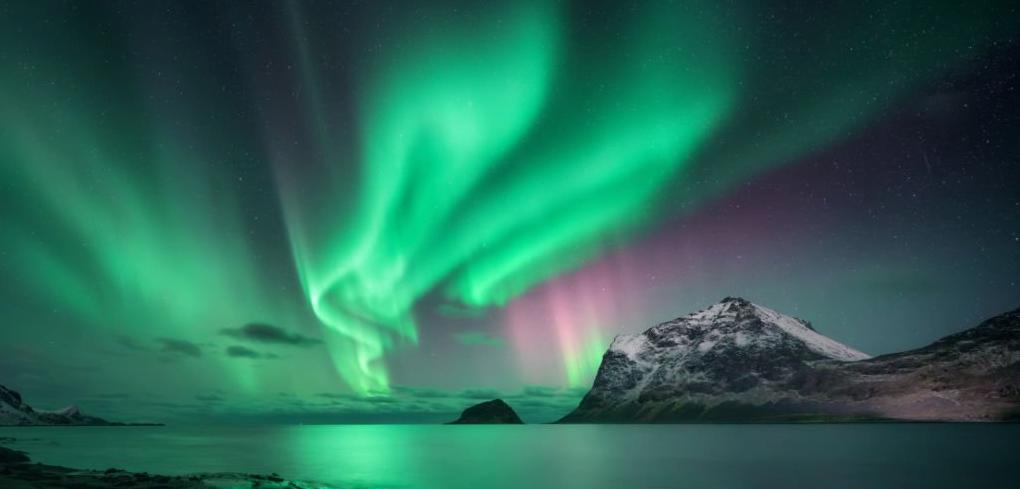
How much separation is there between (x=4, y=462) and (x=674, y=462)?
4145 inches

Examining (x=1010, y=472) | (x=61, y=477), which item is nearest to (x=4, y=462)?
(x=61, y=477)

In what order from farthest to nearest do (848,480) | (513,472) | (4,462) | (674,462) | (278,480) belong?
1. (674,462)
2. (513,472)
3. (848,480)
4. (4,462)
5. (278,480)

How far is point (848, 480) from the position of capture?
260 ft

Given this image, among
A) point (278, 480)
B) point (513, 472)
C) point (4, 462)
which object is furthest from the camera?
point (513, 472)

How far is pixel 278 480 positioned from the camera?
56.2 m

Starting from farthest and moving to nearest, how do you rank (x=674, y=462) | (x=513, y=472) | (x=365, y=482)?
(x=674, y=462), (x=513, y=472), (x=365, y=482)

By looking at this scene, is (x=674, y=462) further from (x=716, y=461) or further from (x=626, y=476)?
(x=626, y=476)

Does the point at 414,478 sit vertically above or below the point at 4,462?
below

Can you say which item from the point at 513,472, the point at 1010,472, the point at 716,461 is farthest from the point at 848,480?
the point at 513,472

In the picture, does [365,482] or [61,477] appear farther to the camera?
[365,482]

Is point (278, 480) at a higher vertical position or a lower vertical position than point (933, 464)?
higher

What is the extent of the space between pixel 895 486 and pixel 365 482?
68569mm

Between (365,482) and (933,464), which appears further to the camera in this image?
(933,464)

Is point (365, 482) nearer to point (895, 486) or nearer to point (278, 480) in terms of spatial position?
point (278, 480)
